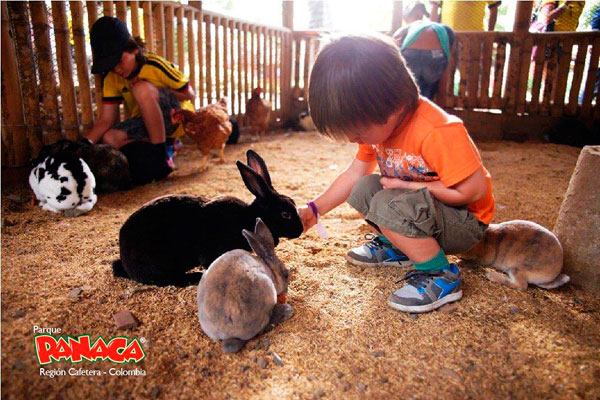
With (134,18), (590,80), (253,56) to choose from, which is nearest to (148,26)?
(134,18)

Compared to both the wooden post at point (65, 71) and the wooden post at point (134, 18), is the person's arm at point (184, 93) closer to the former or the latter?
the wooden post at point (134, 18)

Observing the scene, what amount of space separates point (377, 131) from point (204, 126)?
127 inches

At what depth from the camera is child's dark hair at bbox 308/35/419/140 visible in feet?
5.76

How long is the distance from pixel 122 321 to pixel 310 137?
5893 millimetres

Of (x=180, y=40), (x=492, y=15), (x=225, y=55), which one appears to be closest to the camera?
(x=180, y=40)

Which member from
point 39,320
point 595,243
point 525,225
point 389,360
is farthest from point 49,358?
point 595,243

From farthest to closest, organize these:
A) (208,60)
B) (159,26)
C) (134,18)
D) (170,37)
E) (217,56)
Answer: (217,56), (208,60), (170,37), (159,26), (134,18)

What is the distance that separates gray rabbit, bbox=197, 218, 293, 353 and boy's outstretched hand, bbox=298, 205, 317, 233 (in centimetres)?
58

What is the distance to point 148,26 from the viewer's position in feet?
15.7

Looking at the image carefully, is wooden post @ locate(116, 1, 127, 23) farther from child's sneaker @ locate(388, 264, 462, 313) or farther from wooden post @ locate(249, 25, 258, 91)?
child's sneaker @ locate(388, 264, 462, 313)

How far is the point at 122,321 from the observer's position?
1.80 metres

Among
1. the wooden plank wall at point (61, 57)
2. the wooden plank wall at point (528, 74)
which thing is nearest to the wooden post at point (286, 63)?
the wooden plank wall at point (61, 57)

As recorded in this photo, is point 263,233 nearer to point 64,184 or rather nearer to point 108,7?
point 64,184

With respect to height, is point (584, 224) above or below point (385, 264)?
above
